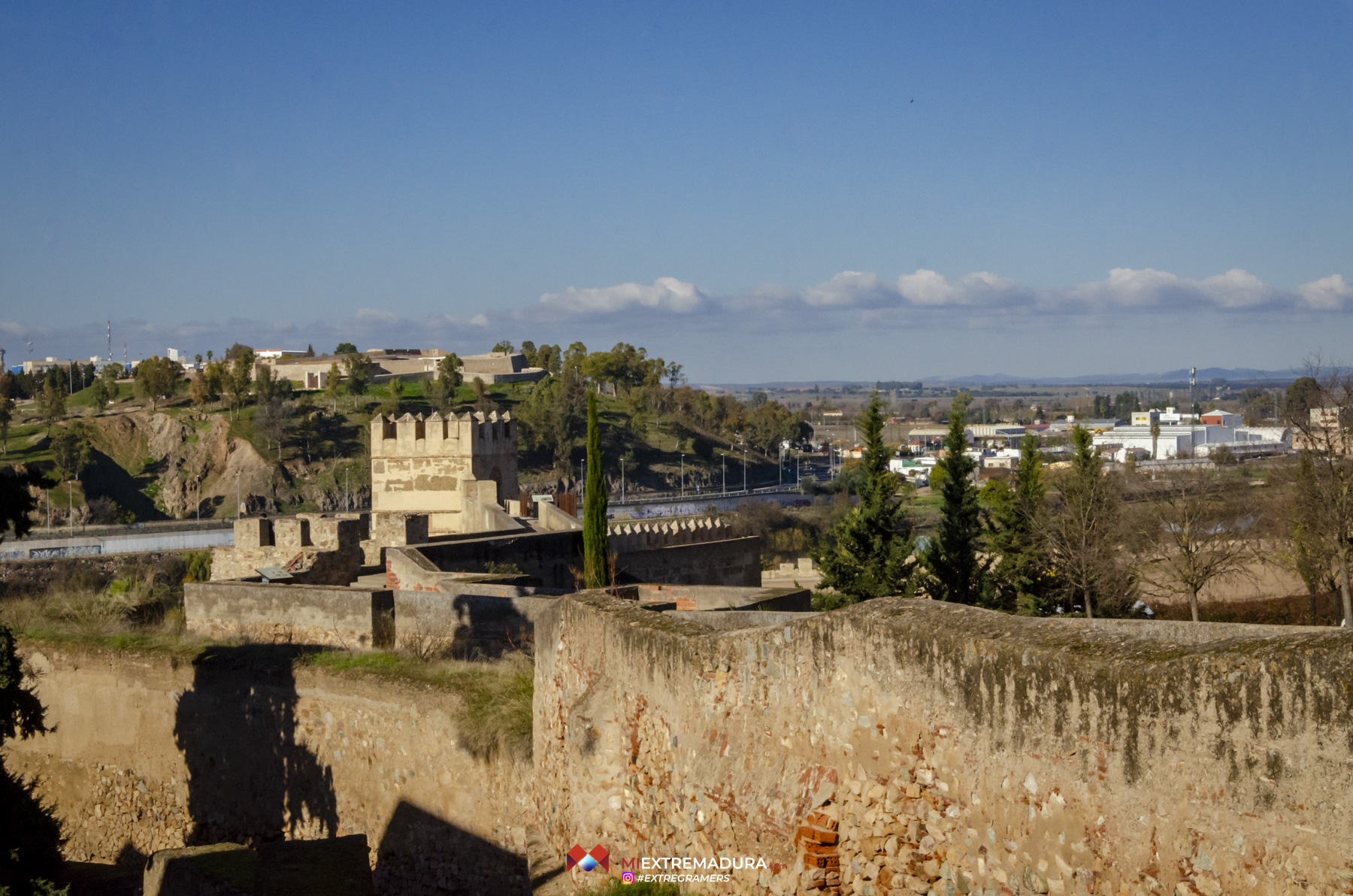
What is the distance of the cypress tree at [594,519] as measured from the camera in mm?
16938

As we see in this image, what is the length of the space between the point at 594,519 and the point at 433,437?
8722mm

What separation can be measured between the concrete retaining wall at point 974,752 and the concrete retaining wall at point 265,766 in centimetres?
275

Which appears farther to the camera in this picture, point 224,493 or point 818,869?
point 224,493

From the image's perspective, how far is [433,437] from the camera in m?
24.8

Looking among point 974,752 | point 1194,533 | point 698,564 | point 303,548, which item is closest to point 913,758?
point 974,752

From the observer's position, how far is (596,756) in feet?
22.9

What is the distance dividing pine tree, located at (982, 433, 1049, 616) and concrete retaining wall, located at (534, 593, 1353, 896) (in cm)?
1844

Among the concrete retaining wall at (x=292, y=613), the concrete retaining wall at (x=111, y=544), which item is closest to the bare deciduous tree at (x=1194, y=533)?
the concrete retaining wall at (x=292, y=613)

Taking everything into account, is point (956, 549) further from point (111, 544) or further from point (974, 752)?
point (111, 544)

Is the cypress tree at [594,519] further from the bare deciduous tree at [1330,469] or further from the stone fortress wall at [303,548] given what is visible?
the bare deciduous tree at [1330,469]

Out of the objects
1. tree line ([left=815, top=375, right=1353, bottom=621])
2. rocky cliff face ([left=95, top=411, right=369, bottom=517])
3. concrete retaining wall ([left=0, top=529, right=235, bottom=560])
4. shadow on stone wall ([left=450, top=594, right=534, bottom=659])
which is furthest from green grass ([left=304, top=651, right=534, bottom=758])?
rocky cliff face ([left=95, top=411, right=369, bottom=517])

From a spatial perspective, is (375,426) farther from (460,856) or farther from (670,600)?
(460,856)

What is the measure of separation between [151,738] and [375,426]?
12608 millimetres

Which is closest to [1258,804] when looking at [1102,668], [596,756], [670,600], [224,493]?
[1102,668]
